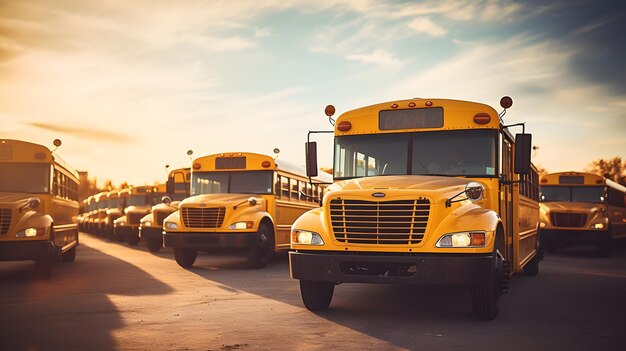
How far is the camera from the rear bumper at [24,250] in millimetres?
10555

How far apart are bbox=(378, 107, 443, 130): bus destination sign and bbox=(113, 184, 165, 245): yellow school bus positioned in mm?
15981

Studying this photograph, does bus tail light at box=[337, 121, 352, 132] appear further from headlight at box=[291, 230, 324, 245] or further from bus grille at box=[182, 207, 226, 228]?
bus grille at box=[182, 207, 226, 228]

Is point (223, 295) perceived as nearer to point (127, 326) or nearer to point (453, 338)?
point (127, 326)

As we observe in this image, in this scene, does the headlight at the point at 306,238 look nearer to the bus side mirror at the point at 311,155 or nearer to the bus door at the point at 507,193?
the bus side mirror at the point at 311,155

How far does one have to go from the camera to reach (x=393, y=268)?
686 centimetres

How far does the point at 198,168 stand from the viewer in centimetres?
1525

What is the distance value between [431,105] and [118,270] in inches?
307

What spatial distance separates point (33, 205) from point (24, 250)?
0.88 m

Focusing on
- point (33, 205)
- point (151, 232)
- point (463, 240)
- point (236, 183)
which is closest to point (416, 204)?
point (463, 240)

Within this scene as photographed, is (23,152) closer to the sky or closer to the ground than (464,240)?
closer to the sky

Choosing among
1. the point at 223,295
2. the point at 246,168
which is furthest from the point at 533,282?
the point at 246,168

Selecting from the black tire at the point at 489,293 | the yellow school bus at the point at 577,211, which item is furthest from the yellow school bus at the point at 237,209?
the yellow school bus at the point at 577,211

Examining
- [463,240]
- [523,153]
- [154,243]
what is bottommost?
[154,243]

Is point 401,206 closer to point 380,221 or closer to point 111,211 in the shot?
point 380,221
